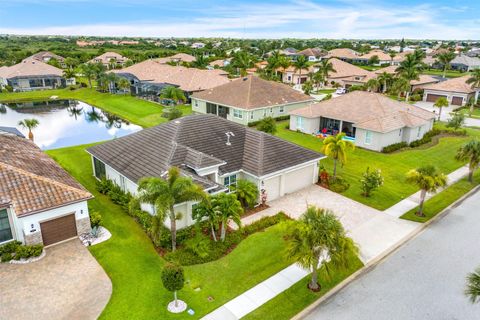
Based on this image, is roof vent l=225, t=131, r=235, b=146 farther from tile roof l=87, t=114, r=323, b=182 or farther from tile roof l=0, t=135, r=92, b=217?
tile roof l=0, t=135, r=92, b=217

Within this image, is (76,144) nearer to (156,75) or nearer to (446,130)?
(156,75)

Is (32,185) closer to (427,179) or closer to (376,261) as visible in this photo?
(376,261)

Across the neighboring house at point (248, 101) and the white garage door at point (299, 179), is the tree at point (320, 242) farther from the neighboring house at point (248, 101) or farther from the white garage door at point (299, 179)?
the neighboring house at point (248, 101)

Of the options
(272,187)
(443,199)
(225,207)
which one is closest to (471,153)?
(443,199)

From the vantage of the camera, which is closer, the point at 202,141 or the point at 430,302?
the point at 430,302

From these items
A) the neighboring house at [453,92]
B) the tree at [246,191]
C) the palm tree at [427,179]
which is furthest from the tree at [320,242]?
the neighboring house at [453,92]

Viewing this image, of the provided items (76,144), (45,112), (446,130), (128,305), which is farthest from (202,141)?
(45,112)

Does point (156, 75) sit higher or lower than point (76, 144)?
higher
